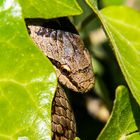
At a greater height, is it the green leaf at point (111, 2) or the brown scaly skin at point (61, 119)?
the brown scaly skin at point (61, 119)

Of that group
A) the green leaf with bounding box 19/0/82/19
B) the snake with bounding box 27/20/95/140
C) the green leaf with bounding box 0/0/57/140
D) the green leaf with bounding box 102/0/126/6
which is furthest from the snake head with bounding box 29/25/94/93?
the green leaf with bounding box 102/0/126/6

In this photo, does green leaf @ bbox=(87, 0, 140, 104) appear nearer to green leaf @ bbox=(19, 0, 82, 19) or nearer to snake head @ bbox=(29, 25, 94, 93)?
green leaf @ bbox=(19, 0, 82, 19)

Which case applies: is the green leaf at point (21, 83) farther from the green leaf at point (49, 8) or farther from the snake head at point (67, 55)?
the snake head at point (67, 55)

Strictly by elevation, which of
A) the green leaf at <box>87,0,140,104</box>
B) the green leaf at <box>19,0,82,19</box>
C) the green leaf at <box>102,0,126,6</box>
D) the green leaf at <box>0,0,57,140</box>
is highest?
the green leaf at <box>19,0,82,19</box>

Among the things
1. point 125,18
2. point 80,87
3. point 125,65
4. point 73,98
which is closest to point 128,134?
point 125,65

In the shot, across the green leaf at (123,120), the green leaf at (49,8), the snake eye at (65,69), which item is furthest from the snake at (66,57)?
the green leaf at (49,8)
